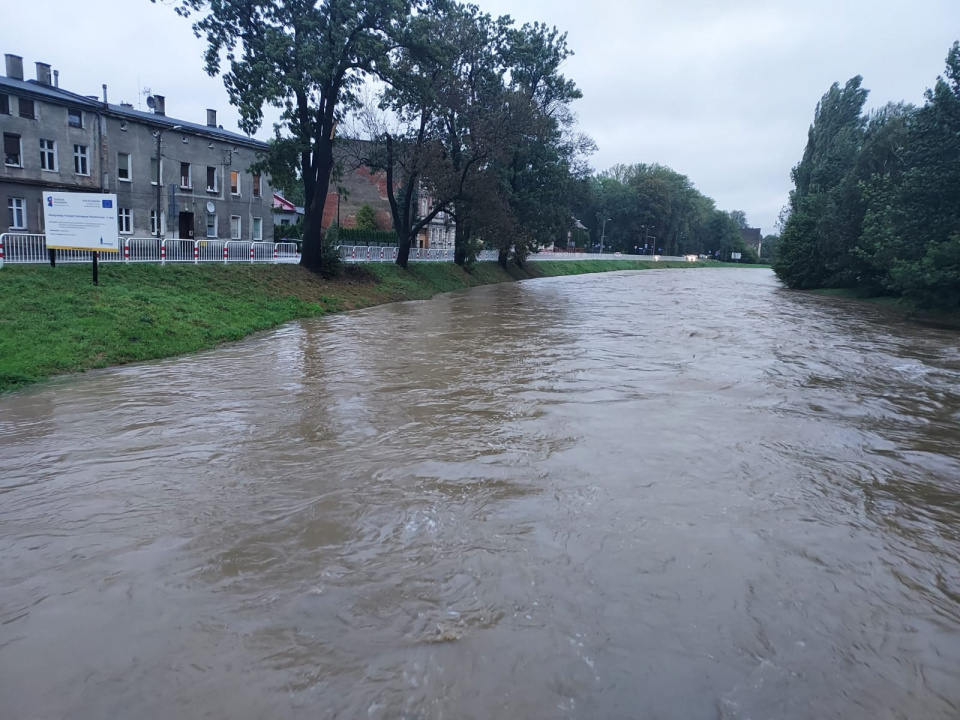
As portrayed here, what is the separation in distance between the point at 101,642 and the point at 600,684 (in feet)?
10.5

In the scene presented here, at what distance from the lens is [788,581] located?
5473 millimetres

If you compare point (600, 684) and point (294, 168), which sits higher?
point (294, 168)

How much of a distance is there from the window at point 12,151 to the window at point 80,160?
8.79 feet

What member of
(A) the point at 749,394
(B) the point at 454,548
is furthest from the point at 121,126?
(B) the point at 454,548

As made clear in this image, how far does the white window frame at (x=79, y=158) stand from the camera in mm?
35344

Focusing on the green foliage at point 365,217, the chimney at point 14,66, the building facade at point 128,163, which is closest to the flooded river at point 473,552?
the building facade at point 128,163

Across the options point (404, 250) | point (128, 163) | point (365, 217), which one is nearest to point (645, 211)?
point (365, 217)

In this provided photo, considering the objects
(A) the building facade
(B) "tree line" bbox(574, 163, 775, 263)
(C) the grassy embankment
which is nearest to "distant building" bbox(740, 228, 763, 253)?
(B) "tree line" bbox(574, 163, 775, 263)

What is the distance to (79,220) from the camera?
16.7 metres

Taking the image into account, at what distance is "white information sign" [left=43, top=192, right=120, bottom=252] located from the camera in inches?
652

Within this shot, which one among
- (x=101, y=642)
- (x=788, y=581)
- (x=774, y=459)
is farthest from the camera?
(x=774, y=459)

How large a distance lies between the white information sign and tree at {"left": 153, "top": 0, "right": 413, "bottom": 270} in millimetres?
8329

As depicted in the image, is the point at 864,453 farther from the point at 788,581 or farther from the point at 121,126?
the point at 121,126

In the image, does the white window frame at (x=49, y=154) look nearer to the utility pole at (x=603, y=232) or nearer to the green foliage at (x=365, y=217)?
the green foliage at (x=365, y=217)
